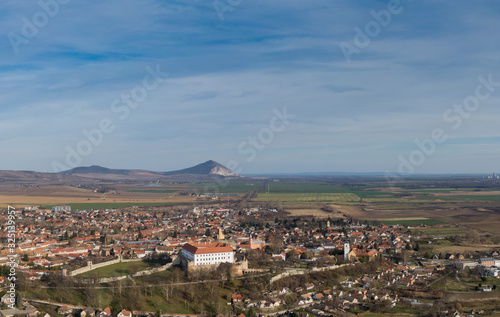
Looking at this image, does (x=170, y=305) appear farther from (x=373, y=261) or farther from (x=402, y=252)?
(x=402, y=252)

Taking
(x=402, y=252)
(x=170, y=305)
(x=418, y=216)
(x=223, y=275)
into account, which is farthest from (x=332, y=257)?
(x=418, y=216)

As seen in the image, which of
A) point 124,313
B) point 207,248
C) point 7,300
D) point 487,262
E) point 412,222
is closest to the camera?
point 7,300

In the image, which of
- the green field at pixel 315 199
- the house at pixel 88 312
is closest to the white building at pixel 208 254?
the house at pixel 88 312

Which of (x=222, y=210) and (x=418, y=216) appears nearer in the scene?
(x=418, y=216)

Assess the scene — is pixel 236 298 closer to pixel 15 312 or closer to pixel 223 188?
pixel 15 312

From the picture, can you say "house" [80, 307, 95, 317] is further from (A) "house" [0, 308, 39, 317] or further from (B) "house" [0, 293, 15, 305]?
(B) "house" [0, 293, 15, 305]

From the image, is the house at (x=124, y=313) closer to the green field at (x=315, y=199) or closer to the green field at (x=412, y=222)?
the green field at (x=412, y=222)

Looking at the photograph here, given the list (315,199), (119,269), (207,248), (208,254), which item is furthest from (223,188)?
(119,269)

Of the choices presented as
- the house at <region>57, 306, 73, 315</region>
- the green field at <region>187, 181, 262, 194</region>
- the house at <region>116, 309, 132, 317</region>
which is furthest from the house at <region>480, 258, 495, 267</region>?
the green field at <region>187, 181, 262, 194</region>
